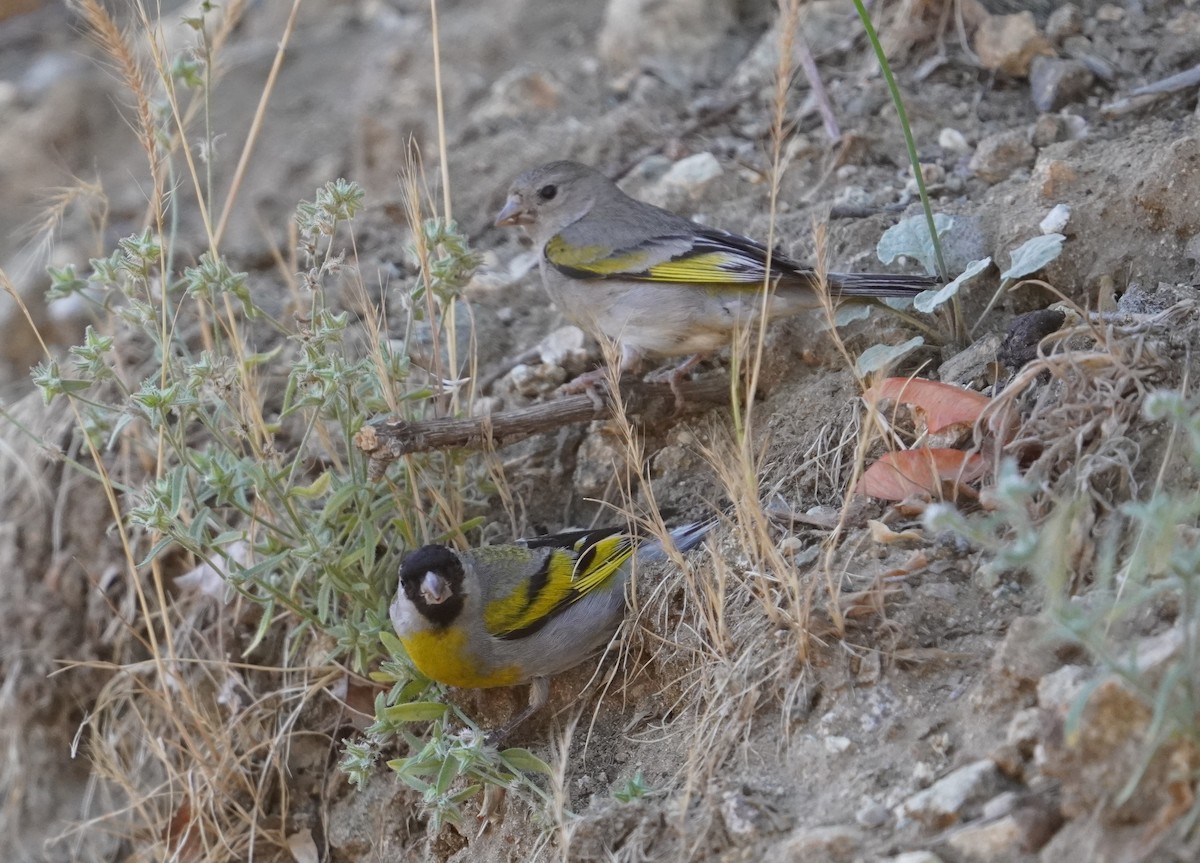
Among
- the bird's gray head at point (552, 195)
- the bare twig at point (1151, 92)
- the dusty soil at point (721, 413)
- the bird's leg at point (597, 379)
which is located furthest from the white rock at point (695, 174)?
the bare twig at point (1151, 92)

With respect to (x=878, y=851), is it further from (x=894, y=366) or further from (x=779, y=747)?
(x=894, y=366)

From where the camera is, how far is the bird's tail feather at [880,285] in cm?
363

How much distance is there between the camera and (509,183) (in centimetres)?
524

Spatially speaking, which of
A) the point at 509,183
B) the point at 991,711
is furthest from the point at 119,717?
the point at 991,711

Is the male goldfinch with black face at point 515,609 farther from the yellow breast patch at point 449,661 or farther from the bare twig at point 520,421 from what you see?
the bare twig at point 520,421

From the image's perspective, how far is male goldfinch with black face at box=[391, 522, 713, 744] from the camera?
3.35 meters

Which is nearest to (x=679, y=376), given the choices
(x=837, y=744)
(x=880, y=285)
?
(x=880, y=285)

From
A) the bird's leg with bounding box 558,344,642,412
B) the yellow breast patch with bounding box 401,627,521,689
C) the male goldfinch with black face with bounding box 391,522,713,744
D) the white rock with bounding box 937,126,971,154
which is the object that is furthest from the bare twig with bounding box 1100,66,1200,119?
the yellow breast patch with bounding box 401,627,521,689

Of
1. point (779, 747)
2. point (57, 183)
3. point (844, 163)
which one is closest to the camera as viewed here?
point (779, 747)

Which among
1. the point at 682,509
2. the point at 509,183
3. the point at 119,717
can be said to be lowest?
the point at 119,717

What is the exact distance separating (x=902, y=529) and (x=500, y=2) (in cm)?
457

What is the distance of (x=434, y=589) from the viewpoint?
330cm

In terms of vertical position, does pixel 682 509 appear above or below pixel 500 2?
below

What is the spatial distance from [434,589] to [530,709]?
46cm
